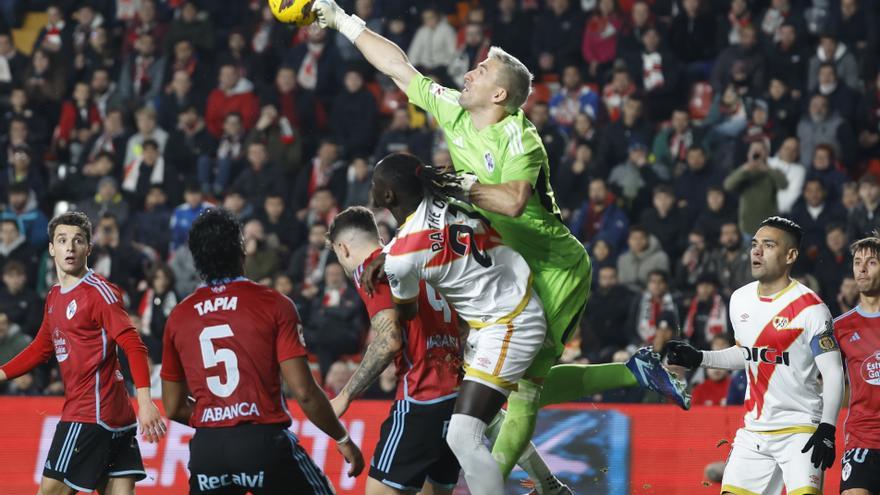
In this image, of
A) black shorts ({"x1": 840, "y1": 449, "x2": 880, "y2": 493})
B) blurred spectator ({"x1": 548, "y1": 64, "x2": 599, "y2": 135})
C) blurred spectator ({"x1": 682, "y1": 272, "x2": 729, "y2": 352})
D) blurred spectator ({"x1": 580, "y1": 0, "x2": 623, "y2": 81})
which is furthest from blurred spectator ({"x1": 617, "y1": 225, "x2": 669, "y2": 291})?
black shorts ({"x1": 840, "y1": 449, "x2": 880, "y2": 493})

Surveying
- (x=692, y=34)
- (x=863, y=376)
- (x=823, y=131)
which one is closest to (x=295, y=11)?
(x=863, y=376)

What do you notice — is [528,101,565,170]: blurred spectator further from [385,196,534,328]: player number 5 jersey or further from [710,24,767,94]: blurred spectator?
[385,196,534,328]: player number 5 jersey

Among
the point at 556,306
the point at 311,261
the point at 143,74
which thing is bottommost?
the point at 556,306

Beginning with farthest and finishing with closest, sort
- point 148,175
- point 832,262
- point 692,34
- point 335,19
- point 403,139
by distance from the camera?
1. point 692,34
2. point 148,175
3. point 403,139
4. point 832,262
5. point 335,19

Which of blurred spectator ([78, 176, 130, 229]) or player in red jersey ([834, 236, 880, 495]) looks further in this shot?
blurred spectator ([78, 176, 130, 229])

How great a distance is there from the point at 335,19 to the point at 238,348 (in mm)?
2946

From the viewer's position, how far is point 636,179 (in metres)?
16.0

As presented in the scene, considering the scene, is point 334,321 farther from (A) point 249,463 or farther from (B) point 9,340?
(A) point 249,463

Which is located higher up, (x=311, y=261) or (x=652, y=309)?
(x=311, y=261)

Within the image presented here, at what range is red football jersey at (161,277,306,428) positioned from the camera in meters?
6.26

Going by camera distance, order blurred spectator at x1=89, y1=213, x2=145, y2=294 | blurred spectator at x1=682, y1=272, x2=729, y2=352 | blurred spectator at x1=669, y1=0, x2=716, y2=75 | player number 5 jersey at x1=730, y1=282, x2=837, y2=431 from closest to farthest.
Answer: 1. player number 5 jersey at x1=730, y1=282, x2=837, y2=431
2. blurred spectator at x1=682, y1=272, x2=729, y2=352
3. blurred spectator at x1=89, y1=213, x2=145, y2=294
4. blurred spectator at x1=669, y1=0, x2=716, y2=75

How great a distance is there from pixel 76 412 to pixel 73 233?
3.64 ft

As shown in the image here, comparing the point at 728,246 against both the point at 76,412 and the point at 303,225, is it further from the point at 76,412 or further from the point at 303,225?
the point at 76,412

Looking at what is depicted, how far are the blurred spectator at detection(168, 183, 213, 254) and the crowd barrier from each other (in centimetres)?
574
